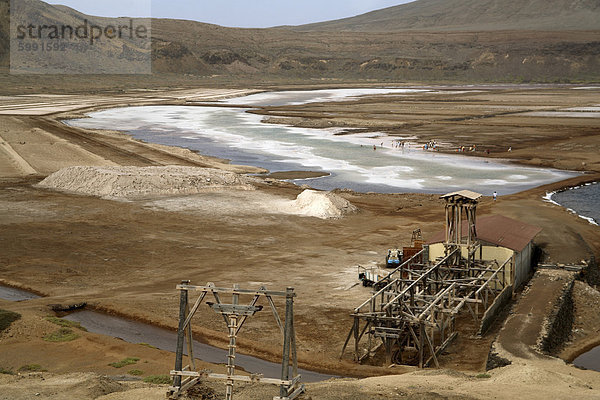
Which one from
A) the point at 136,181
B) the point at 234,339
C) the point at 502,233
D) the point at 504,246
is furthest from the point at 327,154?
the point at 234,339

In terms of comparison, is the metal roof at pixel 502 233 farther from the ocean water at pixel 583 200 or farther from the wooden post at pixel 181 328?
the wooden post at pixel 181 328

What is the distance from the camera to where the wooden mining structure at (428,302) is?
24.2m

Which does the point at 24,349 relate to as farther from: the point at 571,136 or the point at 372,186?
the point at 571,136

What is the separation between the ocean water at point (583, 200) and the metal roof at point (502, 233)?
42.0 ft

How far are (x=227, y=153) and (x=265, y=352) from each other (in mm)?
53556

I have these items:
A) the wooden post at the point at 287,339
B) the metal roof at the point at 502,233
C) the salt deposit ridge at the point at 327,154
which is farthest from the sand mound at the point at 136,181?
the wooden post at the point at 287,339

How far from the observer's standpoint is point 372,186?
59406 millimetres

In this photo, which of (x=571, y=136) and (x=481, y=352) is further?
(x=571, y=136)

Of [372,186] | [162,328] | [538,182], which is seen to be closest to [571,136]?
[538,182]

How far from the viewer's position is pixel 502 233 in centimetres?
3406

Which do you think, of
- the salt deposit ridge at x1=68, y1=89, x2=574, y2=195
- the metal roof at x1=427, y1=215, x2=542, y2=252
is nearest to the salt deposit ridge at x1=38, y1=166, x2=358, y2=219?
the salt deposit ridge at x1=68, y1=89, x2=574, y2=195

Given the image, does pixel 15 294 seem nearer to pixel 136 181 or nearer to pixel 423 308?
pixel 423 308

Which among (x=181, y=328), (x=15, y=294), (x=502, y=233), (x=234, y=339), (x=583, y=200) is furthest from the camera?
(x=583, y=200)

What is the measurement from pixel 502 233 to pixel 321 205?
15.3 meters
